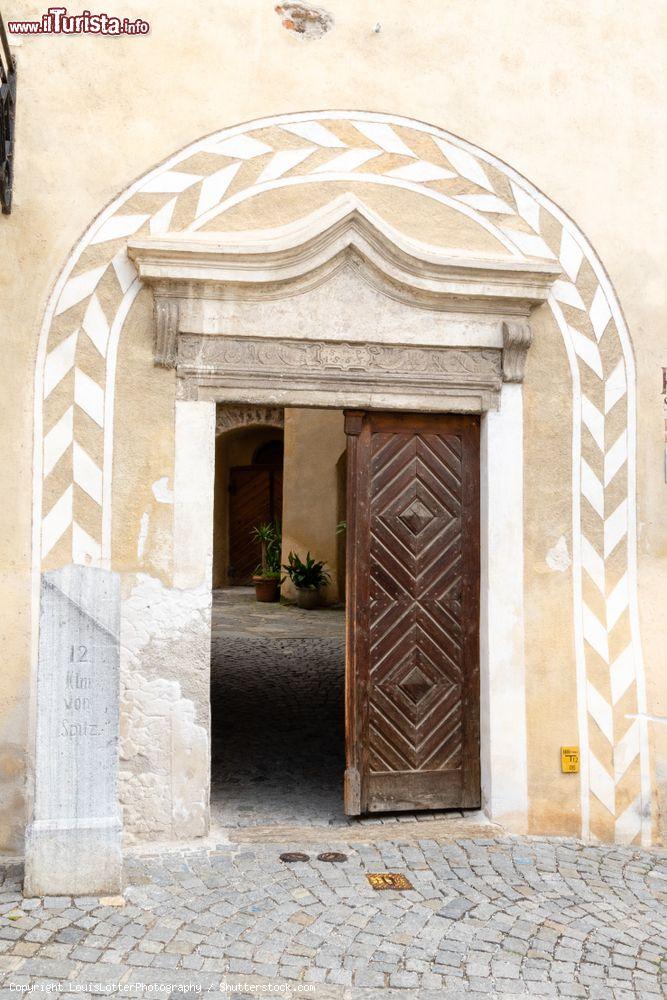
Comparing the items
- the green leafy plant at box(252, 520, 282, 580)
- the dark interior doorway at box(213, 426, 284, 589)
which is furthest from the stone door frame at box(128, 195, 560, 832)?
the dark interior doorway at box(213, 426, 284, 589)

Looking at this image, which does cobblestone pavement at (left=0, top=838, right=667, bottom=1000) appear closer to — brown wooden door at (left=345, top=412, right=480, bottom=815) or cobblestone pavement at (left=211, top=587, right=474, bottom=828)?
brown wooden door at (left=345, top=412, right=480, bottom=815)

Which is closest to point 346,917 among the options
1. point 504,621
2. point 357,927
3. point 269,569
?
point 357,927

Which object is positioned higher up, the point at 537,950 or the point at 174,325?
the point at 174,325

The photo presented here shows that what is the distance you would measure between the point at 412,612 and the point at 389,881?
4.78 feet

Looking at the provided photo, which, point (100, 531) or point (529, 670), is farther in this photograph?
point (529, 670)

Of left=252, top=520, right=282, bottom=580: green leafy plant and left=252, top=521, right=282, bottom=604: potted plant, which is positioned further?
left=252, top=520, right=282, bottom=580: green leafy plant

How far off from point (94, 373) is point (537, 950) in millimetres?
3438

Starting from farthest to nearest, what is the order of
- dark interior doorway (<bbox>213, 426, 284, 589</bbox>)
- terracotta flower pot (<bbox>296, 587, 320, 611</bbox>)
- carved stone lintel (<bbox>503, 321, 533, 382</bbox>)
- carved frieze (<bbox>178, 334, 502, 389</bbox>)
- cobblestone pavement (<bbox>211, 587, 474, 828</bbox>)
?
dark interior doorway (<bbox>213, 426, 284, 589</bbox>) → terracotta flower pot (<bbox>296, 587, 320, 611</bbox>) → cobblestone pavement (<bbox>211, 587, 474, 828</bbox>) → carved stone lintel (<bbox>503, 321, 533, 382</bbox>) → carved frieze (<bbox>178, 334, 502, 389</bbox>)

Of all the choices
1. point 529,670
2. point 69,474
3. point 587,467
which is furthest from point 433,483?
point 69,474

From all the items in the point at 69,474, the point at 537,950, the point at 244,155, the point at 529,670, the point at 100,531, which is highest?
the point at 244,155

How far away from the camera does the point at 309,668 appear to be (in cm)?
934

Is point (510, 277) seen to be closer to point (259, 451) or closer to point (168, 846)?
point (168, 846)

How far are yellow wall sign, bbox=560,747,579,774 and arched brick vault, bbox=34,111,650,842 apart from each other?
0.06 metres

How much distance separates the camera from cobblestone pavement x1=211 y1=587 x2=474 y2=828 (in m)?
5.20
